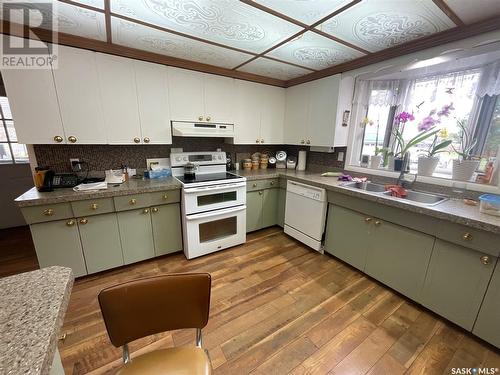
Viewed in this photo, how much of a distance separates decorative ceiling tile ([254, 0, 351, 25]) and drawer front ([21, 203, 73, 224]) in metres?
2.16

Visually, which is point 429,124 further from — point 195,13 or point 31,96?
point 31,96

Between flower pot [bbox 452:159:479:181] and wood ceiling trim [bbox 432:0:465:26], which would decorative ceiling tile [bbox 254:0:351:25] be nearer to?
wood ceiling trim [bbox 432:0:465:26]

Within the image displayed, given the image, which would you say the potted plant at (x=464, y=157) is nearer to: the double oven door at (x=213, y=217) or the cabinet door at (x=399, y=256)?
the cabinet door at (x=399, y=256)

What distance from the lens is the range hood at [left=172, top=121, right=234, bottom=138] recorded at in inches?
95.0

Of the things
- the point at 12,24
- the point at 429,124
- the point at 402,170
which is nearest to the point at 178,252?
the point at 12,24

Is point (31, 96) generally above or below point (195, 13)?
below

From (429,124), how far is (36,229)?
3623 mm

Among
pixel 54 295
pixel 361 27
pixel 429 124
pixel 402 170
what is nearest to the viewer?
pixel 54 295

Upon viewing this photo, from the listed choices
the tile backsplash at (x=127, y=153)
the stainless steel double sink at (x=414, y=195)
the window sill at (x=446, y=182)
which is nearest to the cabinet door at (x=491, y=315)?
the stainless steel double sink at (x=414, y=195)

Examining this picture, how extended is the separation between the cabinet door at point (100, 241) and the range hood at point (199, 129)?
109 centimetres

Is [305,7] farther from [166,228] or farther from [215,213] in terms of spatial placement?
[166,228]

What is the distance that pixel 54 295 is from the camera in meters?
0.62

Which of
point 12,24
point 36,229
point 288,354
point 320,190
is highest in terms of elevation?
point 12,24

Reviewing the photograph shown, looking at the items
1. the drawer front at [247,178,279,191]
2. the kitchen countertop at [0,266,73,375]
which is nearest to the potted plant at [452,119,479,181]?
the drawer front at [247,178,279,191]
